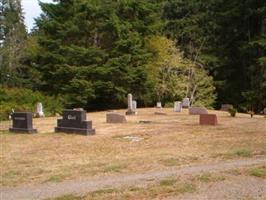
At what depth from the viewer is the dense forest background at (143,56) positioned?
40.0 metres

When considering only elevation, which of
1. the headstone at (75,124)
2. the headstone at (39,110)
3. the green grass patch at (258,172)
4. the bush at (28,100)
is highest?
the bush at (28,100)

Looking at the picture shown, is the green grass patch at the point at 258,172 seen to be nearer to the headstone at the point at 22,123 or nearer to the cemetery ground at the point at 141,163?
the cemetery ground at the point at 141,163

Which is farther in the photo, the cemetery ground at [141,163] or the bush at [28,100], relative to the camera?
the bush at [28,100]

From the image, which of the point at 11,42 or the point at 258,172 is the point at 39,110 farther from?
the point at 11,42

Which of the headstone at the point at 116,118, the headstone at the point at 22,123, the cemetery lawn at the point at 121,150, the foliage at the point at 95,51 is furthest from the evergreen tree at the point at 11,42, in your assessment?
the cemetery lawn at the point at 121,150

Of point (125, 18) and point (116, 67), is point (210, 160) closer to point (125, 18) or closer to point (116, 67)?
point (116, 67)

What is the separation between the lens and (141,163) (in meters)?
12.5

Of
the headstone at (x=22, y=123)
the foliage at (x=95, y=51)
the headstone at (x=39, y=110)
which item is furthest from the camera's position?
the foliage at (x=95, y=51)

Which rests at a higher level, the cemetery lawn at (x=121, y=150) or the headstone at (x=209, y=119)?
the headstone at (x=209, y=119)

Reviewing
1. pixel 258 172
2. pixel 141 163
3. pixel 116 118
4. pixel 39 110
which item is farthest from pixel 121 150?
pixel 39 110

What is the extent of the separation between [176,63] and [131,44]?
414 cm

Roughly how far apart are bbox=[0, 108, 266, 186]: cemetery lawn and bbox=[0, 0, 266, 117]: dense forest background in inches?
636

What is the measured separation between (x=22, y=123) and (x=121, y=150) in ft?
25.4

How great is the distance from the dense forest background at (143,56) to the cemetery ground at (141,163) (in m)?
Result: 17.6
